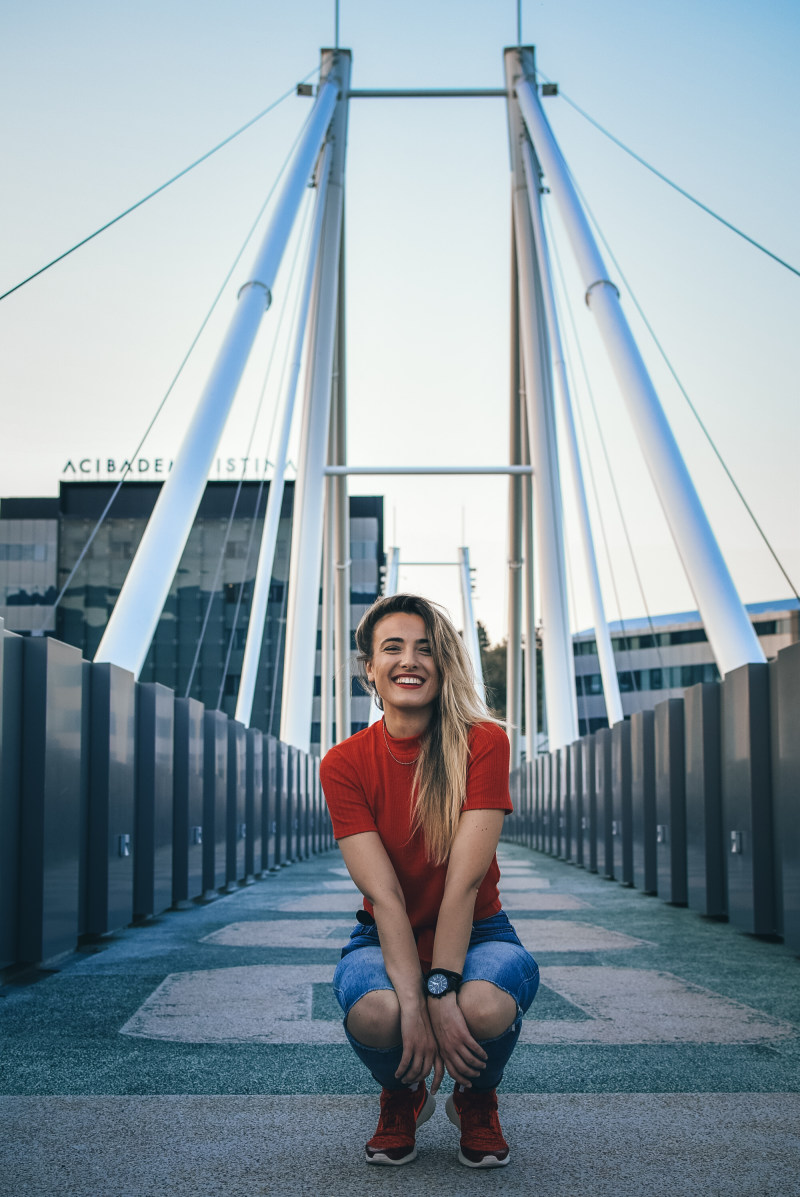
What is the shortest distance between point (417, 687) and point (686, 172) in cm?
1197

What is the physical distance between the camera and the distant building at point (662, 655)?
67938mm

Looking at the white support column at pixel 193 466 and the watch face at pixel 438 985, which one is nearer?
the watch face at pixel 438 985

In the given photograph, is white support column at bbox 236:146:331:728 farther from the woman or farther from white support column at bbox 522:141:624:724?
the woman

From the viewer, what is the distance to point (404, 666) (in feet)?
9.94

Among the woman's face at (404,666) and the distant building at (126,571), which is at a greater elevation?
the distant building at (126,571)

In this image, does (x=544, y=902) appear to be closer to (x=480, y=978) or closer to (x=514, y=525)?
(x=480, y=978)

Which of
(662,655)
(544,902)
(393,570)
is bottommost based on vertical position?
(544,902)

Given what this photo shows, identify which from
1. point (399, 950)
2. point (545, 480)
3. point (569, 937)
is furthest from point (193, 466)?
point (545, 480)

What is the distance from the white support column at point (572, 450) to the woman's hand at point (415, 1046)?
755 inches

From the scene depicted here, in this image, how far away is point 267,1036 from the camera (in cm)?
418

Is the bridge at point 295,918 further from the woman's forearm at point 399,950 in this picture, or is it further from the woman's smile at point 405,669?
the woman's smile at point 405,669

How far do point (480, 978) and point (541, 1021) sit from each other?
1919 millimetres

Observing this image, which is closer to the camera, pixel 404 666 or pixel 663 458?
pixel 404 666

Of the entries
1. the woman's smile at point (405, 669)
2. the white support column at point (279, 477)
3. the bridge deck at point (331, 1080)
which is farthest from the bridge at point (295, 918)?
the white support column at point (279, 477)
